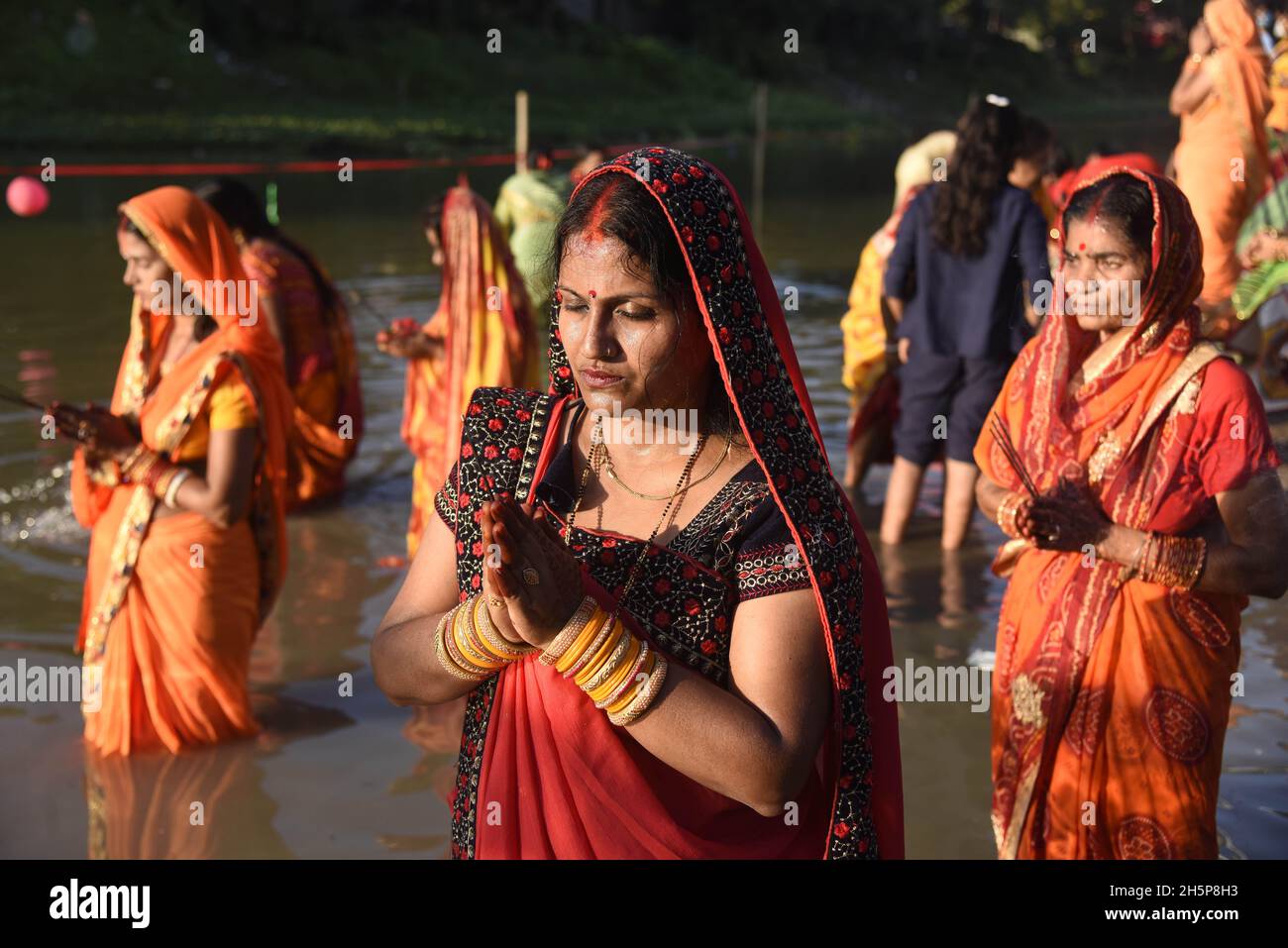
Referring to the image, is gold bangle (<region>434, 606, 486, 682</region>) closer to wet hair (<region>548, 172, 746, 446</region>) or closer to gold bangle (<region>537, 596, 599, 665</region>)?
gold bangle (<region>537, 596, 599, 665</region>)

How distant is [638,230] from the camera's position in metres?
1.94

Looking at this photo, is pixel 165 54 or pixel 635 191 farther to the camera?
pixel 165 54

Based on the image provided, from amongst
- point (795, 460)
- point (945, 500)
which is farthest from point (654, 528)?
point (945, 500)

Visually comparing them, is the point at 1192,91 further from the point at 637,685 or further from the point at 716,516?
the point at 637,685

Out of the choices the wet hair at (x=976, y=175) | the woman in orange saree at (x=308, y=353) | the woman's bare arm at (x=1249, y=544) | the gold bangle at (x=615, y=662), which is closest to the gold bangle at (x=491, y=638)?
the gold bangle at (x=615, y=662)

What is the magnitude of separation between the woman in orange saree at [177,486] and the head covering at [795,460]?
2.52m

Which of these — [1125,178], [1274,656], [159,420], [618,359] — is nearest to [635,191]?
[618,359]

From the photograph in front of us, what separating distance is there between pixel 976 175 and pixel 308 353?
129 inches

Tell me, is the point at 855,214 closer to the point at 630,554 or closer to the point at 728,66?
the point at 630,554

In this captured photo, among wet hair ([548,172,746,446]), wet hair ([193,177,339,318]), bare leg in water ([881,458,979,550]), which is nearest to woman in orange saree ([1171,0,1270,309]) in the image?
bare leg in water ([881,458,979,550])

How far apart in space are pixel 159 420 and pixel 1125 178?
8.94 ft

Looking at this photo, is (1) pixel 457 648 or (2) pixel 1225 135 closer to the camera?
(1) pixel 457 648

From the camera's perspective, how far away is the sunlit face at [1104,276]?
3.20 metres

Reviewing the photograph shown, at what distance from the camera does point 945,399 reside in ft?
20.8
